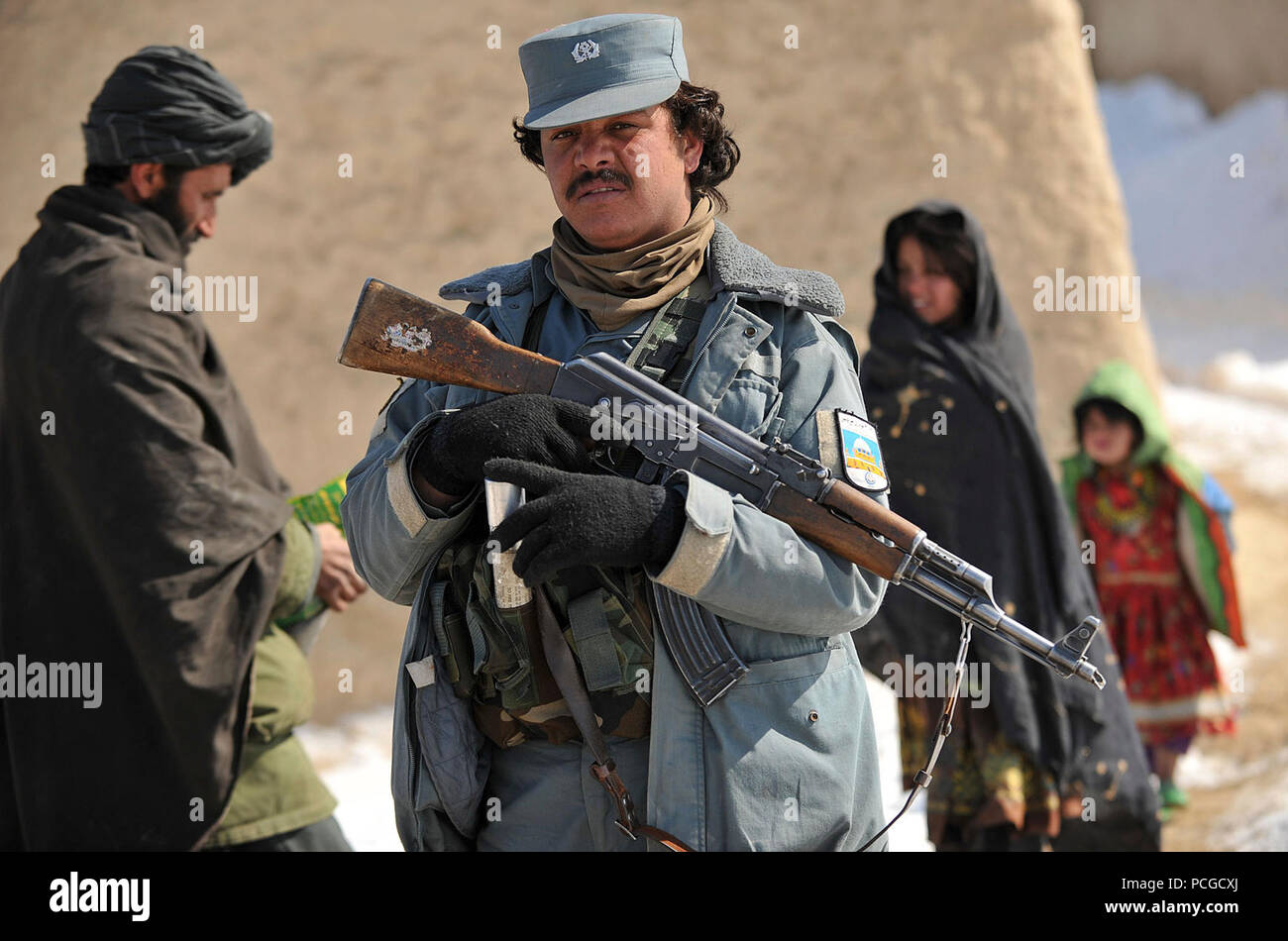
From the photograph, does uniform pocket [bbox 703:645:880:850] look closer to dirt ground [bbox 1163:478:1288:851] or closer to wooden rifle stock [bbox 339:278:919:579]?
wooden rifle stock [bbox 339:278:919:579]

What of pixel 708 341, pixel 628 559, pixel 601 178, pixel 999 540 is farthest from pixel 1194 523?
pixel 628 559

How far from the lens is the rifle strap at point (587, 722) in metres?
2.25

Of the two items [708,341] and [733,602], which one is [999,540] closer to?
[708,341]

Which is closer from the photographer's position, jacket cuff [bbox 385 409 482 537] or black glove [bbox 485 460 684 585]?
black glove [bbox 485 460 684 585]

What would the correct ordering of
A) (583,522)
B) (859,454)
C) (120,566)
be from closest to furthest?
(583,522) → (859,454) → (120,566)

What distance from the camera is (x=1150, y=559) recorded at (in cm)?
596

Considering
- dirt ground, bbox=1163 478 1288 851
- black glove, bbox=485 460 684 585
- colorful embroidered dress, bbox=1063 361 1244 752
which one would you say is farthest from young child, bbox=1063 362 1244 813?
black glove, bbox=485 460 684 585

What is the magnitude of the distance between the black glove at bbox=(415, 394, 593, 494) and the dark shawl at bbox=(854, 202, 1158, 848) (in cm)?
248

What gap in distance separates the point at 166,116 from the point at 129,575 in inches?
46.1

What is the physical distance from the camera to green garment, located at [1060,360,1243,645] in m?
5.84

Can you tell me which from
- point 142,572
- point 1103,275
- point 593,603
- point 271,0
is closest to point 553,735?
point 593,603

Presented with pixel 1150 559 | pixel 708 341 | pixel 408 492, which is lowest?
pixel 408 492
